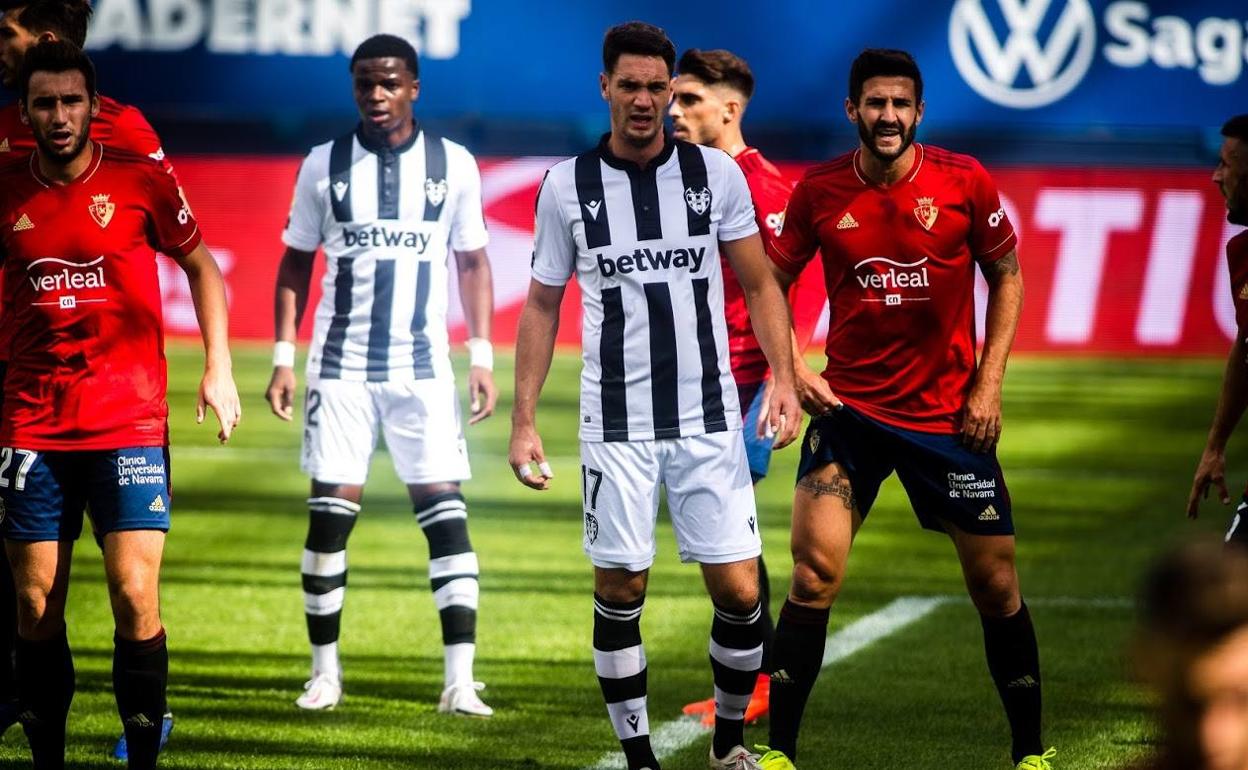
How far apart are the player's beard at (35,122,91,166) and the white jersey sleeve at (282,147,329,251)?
1.75 metres

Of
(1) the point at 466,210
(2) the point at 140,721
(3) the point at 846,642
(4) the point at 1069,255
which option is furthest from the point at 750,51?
(2) the point at 140,721

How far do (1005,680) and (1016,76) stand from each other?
16125mm

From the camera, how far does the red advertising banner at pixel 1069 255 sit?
1997 cm

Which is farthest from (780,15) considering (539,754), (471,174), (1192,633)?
(1192,633)

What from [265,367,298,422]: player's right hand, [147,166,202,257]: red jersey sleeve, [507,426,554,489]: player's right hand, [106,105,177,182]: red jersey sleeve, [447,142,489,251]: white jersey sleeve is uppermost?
[106,105,177,182]: red jersey sleeve

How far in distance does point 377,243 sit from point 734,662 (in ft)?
7.63

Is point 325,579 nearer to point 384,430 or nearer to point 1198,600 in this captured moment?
point 384,430

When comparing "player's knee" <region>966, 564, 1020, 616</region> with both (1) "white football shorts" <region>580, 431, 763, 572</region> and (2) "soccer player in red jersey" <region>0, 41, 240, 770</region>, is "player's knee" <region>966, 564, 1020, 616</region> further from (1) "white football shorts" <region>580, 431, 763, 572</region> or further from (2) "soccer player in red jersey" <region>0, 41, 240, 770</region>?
(2) "soccer player in red jersey" <region>0, 41, 240, 770</region>

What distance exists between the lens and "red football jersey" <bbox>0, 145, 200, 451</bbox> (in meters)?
5.45

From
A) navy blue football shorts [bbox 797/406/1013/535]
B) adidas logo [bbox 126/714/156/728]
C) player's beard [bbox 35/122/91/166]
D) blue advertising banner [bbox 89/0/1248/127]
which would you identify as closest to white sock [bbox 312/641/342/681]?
adidas logo [bbox 126/714/156/728]

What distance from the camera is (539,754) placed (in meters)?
6.41

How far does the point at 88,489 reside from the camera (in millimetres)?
5512

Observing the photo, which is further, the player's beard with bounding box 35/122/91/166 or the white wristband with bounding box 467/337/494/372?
the white wristband with bounding box 467/337/494/372

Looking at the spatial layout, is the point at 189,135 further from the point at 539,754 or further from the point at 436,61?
the point at 539,754
